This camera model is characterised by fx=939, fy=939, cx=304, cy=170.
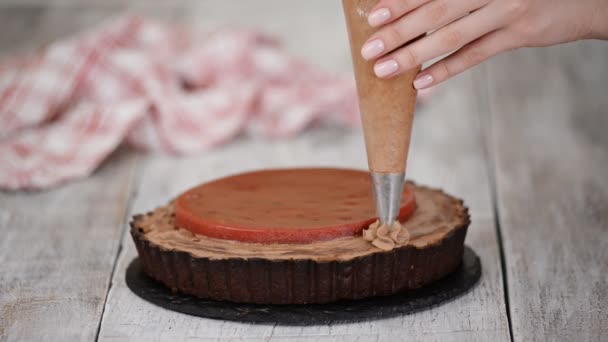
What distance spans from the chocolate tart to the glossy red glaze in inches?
0.6

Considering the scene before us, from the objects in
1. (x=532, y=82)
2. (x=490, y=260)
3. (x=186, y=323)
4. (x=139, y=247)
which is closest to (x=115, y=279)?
(x=139, y=247)

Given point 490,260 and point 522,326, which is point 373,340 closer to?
point 522,326

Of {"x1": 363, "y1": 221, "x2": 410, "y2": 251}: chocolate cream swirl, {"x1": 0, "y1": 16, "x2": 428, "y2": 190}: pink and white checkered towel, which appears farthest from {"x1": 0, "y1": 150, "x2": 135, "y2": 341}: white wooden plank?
{"x1": 363, "y1": 221, "x2": 410, "y2": 251}: chocolate cream swirl

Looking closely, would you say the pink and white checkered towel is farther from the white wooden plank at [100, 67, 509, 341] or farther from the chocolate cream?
the chocolate cream

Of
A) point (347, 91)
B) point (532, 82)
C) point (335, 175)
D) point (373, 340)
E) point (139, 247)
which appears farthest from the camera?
point (532, 82)

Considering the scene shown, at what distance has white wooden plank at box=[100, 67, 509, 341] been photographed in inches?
52.2

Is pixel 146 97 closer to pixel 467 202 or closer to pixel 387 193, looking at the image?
pixel 467 202

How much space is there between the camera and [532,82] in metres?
2.87

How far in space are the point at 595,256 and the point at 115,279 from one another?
0.83m

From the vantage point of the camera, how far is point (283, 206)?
1454 millimetres

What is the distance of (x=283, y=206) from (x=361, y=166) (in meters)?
0.82

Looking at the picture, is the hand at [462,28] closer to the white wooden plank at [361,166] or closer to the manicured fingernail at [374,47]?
the manicured fingernail at [374,47]

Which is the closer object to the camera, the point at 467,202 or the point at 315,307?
the point at 315,307

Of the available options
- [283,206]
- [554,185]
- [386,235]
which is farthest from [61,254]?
[554,185]
